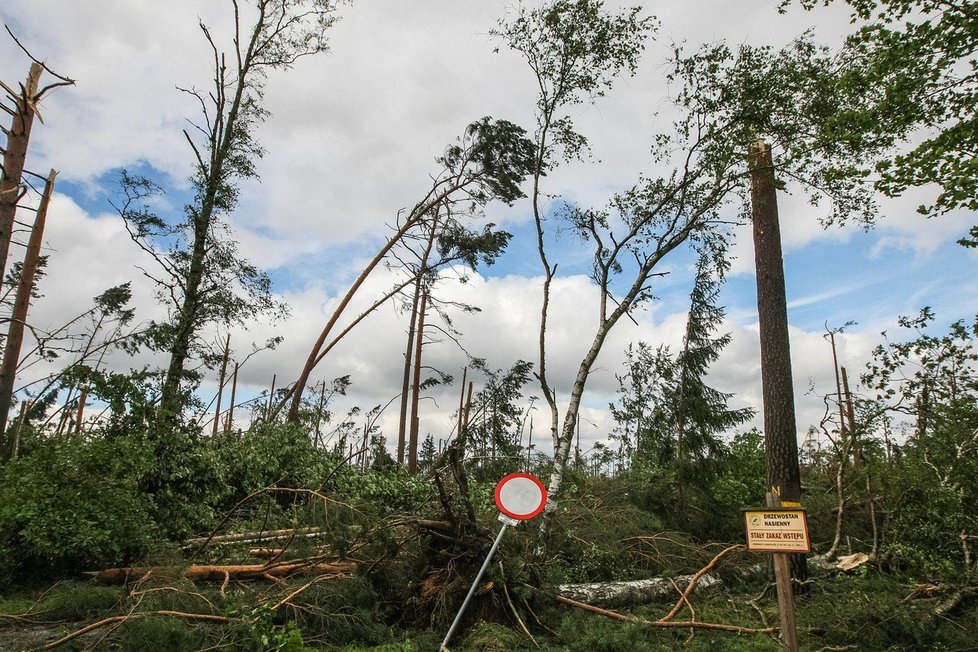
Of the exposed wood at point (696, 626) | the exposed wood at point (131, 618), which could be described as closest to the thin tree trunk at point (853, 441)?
the exposed wood at point (696, 626)

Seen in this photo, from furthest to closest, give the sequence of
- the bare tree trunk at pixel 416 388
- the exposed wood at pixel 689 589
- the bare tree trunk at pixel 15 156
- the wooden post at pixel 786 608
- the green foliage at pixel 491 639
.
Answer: the bare tree trunk at pixel 416 388 < the bare tree trunk at pixel 15 156 < the exposed wood at pixel 689 589 < the green foliage at pixel 491 639 < the wooden post at pixel 786 608

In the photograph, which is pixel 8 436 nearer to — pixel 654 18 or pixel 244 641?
pixel 244 641

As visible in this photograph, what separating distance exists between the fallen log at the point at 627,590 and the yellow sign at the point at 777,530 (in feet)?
7.55

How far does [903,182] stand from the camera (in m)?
5.80

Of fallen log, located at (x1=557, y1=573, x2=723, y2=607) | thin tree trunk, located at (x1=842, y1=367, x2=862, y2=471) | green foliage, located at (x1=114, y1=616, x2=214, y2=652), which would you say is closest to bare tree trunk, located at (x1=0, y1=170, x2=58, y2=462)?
green foliage, located at (x1=114, y1=616, x2=214, y2=652)

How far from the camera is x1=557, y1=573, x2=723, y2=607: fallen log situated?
7.41 meters

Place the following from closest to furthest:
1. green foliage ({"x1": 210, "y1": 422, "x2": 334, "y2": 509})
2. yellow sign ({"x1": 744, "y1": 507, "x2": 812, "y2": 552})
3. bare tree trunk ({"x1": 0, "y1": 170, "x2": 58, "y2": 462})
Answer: yellow sign ({"x1": 744, "y1": 507, "x2": 812, "y2": 552}), green foliage ({"x1": 210, "y1": 422, "x2": 334, "y2": 509}), bare tree trunk ({"x1": 0, "y1": 170, "x2": 58, "y2": 462})

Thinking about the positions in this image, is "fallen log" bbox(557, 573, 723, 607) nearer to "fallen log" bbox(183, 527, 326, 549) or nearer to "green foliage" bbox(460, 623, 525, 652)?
"green foliage" bbox(460, 623, 525, 652)

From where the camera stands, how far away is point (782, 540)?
17.2 feet

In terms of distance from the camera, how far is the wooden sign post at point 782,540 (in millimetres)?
5039

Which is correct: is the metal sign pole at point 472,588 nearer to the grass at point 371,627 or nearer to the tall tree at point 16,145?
the grass at point 371,627

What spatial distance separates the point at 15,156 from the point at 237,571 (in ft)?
24.7

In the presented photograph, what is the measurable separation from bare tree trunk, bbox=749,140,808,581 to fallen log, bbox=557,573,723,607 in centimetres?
170

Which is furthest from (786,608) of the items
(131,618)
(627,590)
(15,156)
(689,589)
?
(15,156)
